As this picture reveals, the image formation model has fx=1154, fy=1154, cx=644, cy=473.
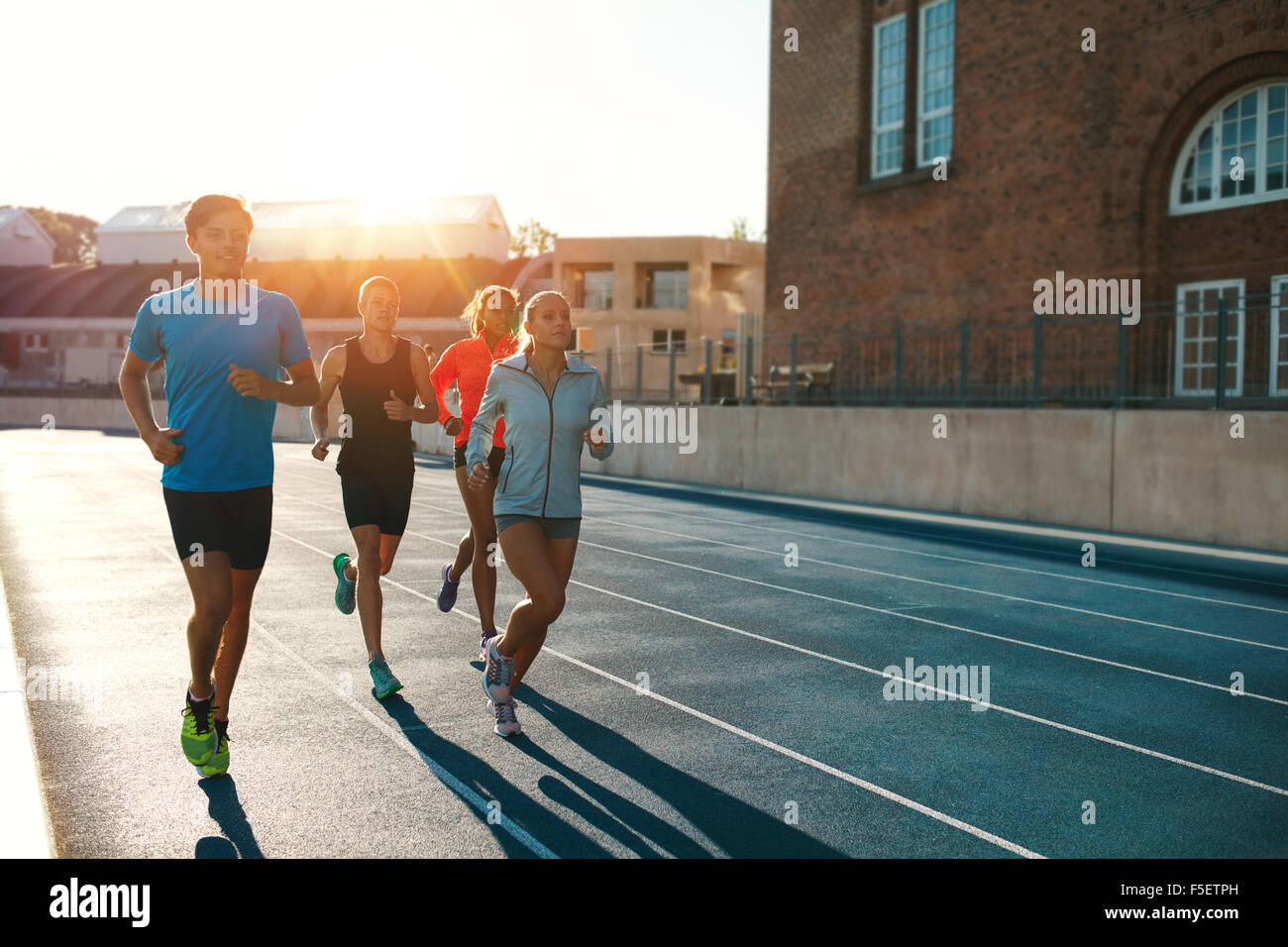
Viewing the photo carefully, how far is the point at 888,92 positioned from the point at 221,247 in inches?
866

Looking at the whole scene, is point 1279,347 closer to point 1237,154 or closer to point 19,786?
point 1237,154

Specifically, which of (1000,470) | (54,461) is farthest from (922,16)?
(54,461)

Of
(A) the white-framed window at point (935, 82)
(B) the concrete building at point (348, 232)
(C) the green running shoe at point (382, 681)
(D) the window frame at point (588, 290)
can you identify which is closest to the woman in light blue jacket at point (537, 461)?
(C) the green running shoe at point (382, 681)

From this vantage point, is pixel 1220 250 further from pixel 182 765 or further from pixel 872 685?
pixel 182 765

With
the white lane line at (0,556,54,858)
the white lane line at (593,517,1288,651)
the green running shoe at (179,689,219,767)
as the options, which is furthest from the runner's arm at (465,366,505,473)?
the white lane line at (593,517,1288,651)

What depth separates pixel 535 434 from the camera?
17.7 ft

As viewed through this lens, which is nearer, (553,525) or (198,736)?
(198,736)

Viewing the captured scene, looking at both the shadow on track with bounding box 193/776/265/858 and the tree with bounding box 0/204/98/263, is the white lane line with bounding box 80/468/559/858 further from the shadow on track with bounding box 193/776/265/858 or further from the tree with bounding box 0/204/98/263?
the tree with bounding box 0/204/98/263

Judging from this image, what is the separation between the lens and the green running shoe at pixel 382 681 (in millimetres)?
6027

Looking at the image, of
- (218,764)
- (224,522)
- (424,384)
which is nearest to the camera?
(224,522)

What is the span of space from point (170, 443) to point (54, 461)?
2448 cm

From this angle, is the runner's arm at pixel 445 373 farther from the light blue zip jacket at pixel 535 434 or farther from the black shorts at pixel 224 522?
the black shorts at pixel 224 522

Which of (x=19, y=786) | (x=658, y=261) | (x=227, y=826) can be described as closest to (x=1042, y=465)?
(x=227, y=826)

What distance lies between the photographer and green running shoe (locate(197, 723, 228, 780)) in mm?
4758
